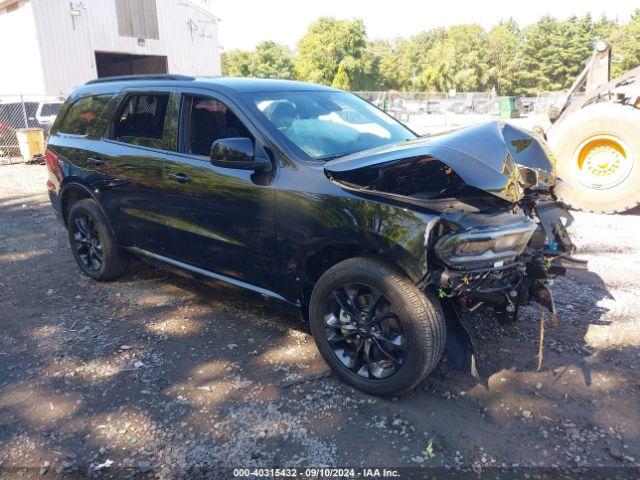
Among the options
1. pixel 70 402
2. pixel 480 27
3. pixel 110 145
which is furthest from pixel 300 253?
pixel 480 27

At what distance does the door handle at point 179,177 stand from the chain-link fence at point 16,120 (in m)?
13.3

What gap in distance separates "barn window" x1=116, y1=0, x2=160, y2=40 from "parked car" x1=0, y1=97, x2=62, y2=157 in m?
11.3

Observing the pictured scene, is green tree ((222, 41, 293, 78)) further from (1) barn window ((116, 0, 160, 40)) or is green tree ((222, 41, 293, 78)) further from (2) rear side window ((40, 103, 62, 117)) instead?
(2) rear side window ((40, 103, 62, 117))

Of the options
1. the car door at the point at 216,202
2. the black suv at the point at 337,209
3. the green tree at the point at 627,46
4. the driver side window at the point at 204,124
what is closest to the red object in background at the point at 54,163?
the black suv at the point at 337,209

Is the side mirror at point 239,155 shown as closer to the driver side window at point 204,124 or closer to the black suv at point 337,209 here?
the black suv at point 337,209

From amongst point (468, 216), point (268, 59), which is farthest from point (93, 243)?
point (268, 59)

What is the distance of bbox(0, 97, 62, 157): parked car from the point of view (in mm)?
15195

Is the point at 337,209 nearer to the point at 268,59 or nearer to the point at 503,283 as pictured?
the point at 503,283

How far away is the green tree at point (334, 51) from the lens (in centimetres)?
6912

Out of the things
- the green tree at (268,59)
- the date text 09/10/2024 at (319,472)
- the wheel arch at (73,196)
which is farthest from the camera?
the green tree at (268,59)

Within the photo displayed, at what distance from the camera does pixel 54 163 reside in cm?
507

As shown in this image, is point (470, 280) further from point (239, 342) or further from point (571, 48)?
point (571, 48)

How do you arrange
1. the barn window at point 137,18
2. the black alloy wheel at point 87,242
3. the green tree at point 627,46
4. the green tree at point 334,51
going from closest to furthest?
the black alloy wheel at point 87,242 → the barn window at point 137,18 → the green tree at point 627,46 → the green tree at point 334,51

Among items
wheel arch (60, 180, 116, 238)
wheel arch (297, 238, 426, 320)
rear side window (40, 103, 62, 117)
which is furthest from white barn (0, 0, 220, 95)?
wheel arch (297, 238, 426, 320)
